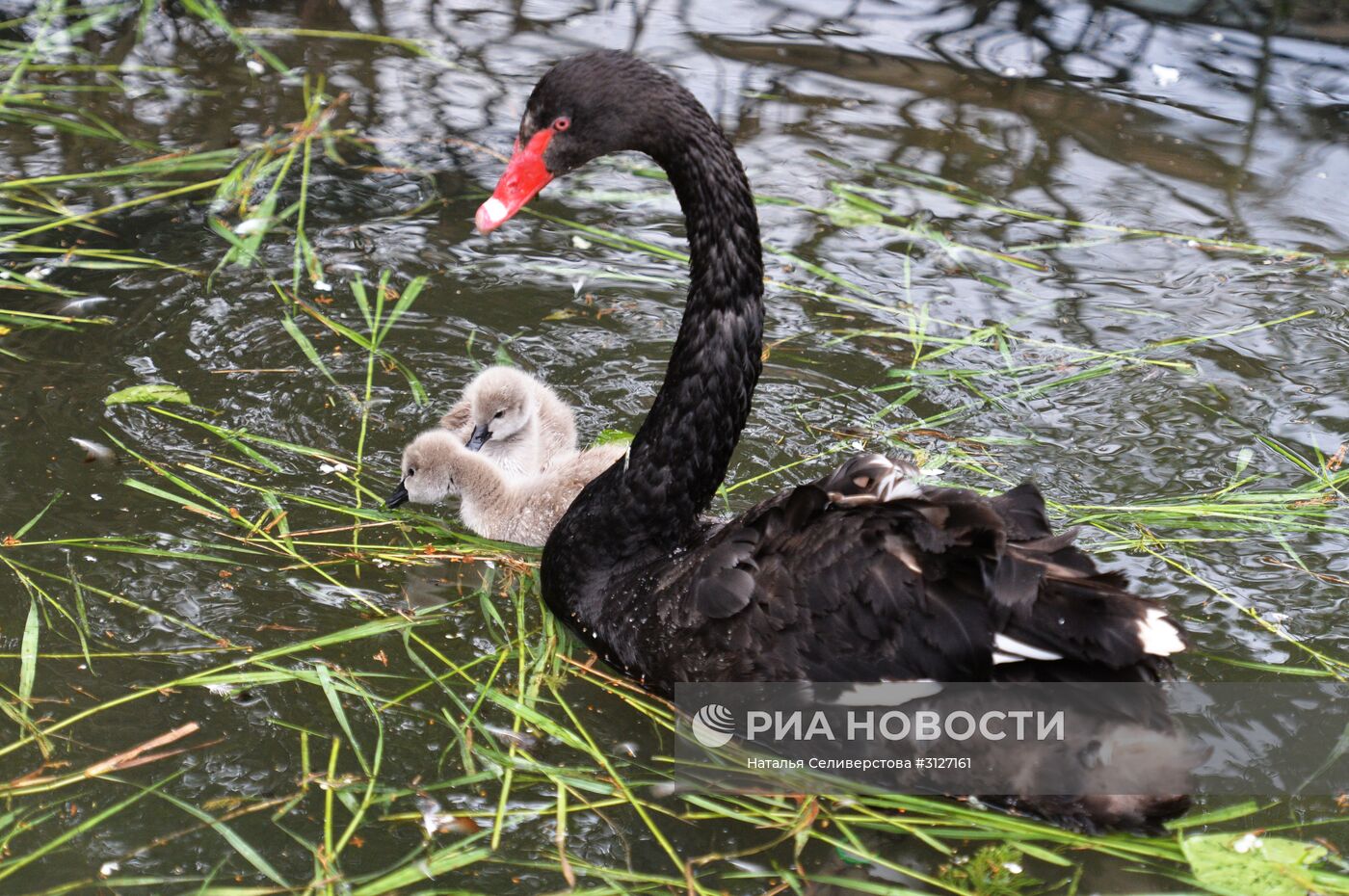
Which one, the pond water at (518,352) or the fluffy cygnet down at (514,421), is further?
the fluffy cygnet down at (514,421)

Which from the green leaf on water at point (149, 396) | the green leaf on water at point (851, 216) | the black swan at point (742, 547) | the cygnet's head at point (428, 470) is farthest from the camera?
the green leaf on water at point (851, 216)

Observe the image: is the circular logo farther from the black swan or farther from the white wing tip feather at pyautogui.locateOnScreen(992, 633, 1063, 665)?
the white wing tip feather at pyautogui.locateOnScreen(992, 633, 1063, 665)

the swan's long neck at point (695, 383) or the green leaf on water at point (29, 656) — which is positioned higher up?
the swan's long neck at point (695, 383)

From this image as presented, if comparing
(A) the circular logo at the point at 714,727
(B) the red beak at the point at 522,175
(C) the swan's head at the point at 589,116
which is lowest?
(A) the circular logo at the point at 714,727

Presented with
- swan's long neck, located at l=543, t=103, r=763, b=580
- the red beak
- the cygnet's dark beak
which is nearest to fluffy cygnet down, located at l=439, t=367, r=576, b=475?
the cygnet's dark beak

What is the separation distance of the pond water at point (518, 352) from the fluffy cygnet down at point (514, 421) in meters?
0.21

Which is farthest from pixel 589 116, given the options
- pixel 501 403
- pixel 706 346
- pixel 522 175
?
pixel 501 403

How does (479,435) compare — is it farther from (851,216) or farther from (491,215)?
(851,216)

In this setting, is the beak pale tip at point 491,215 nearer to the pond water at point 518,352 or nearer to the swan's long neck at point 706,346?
the swan's long neck at point 706,346

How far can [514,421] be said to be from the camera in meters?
4.14

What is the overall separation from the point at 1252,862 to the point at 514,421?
216 centimetres

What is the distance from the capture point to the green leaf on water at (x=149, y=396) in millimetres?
Result: 4223

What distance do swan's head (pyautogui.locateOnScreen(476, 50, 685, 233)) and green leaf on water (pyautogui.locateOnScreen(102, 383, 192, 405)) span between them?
4.41 feet

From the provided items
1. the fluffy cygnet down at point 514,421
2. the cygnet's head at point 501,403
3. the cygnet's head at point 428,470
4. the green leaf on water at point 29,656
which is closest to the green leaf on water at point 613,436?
the fluffy cygnet down at point 514,421
